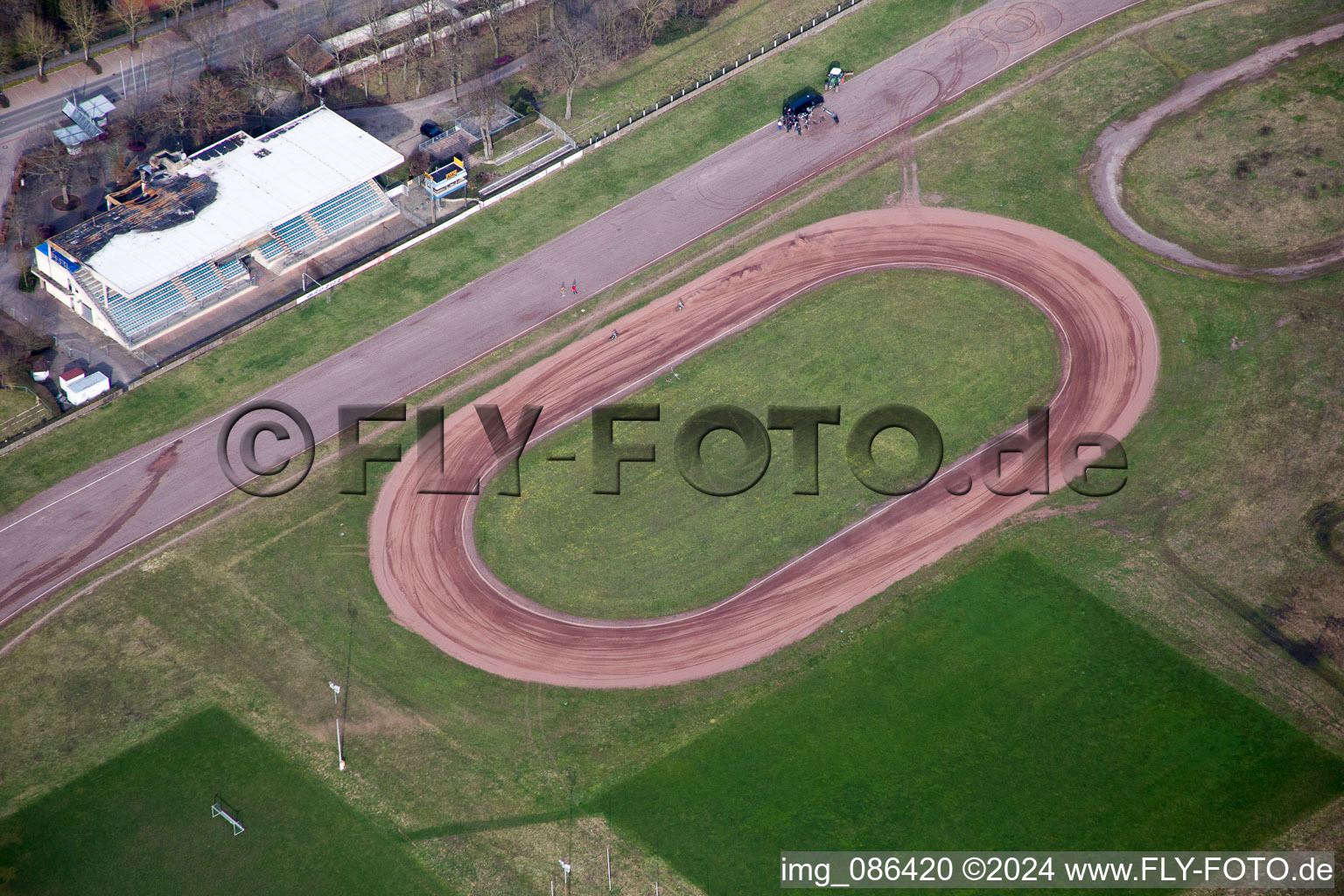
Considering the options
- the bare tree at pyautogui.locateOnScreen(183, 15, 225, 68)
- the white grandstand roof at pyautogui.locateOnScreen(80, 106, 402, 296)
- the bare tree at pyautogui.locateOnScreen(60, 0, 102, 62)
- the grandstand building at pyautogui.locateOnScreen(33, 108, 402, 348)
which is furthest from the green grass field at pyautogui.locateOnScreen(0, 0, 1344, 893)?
the bare tree at pyautogui.locateOnScreen(60, 0, 102, 62)

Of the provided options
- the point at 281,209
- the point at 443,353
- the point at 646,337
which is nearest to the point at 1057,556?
the point at 646,337

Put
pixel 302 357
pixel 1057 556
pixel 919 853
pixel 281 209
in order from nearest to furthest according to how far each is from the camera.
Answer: pixel 919 853
pixel 1057 556
pixel 302 357
pixel 281 209

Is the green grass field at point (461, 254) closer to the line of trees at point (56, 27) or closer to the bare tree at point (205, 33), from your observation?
the bare tree at point (205, 33)

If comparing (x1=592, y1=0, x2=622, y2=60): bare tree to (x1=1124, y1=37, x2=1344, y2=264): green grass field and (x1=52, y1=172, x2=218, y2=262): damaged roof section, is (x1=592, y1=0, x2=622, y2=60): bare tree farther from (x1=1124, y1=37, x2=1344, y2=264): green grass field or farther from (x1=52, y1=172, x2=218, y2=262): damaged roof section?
(x1=1124, y1=37, x2=1344, y2=264): green grass field

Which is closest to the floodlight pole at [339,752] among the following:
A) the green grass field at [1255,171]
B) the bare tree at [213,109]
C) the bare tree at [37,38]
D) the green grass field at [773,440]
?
the green grass field at [773,440]

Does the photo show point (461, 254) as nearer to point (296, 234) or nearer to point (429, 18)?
point (296, 234)

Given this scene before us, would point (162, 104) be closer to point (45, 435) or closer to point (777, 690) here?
point (45, 435)
